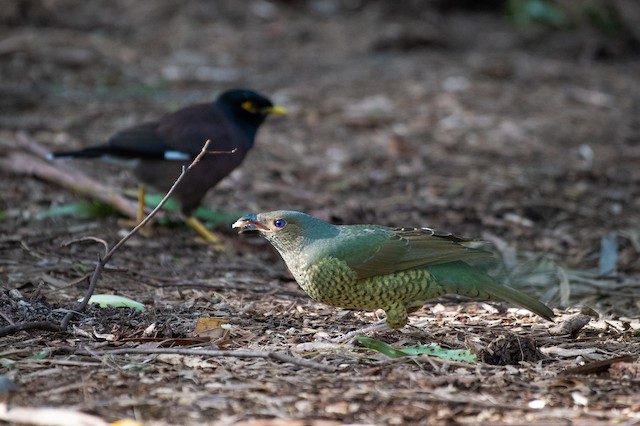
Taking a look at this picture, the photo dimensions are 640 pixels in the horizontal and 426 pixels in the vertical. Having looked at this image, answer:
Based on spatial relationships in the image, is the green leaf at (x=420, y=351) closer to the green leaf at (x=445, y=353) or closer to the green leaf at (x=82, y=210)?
the green leaf at (x=445, y=353)

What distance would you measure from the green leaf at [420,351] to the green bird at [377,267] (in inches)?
14.3

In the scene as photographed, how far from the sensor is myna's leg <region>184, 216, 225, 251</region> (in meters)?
6.56

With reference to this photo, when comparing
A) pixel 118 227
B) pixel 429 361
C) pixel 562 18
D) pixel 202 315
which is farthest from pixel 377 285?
pixel 562 18

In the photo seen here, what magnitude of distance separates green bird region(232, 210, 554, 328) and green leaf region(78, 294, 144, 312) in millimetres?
687

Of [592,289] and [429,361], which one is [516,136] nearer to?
[592,289]

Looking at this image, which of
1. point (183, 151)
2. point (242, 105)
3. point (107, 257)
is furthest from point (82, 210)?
point (107, 257)

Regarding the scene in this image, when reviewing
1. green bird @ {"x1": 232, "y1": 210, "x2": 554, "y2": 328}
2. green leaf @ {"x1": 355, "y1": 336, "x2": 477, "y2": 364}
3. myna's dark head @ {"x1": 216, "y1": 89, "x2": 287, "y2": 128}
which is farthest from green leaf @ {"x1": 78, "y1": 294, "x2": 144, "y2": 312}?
myna's dark head @ {"x1": 216, "y1": 89, "x2": 287, "y2": 128}

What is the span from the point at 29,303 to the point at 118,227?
209cm

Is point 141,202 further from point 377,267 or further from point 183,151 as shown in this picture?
point 377,267

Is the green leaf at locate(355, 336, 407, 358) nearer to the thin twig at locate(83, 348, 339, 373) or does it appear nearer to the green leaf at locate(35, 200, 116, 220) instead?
the thin twig at locate(83, 348, 339, 373)

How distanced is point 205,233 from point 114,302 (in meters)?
1.90

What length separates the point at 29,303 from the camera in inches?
182

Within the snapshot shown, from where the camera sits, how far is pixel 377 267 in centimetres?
457

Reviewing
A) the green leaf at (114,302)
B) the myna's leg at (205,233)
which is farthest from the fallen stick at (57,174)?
the green leaf at (114,302)
